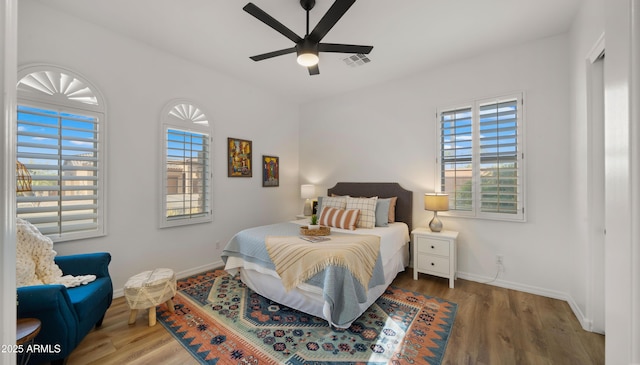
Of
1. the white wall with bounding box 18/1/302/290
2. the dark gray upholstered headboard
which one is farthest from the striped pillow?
the white wall with bounding box 18/1/302/290

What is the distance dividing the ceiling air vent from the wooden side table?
145 inches

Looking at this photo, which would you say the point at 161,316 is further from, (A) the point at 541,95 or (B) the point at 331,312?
Answer: (A) the point at 541,95

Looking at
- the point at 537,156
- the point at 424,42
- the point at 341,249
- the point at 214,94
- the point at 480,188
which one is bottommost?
the point at 341,249

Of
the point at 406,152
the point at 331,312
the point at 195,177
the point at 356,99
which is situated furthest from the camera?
the point at 356,99

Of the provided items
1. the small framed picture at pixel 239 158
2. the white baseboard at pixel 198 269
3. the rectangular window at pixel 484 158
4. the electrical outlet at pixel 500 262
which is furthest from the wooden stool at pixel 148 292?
the electrical outlet at pixel 500 262

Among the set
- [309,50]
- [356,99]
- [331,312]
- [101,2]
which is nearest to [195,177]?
[101,2]

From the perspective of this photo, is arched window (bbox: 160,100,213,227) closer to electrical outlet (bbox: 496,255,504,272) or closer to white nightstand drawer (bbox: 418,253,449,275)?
white nightstand drawer (bbox: 418,253,449,275)

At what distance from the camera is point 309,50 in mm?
2254

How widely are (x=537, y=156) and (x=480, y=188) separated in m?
0.68

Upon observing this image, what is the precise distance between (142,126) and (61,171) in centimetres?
91

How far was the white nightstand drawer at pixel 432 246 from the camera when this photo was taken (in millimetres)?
3143

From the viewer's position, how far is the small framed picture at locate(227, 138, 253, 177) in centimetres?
399

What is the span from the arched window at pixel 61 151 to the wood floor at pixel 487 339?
102 cm

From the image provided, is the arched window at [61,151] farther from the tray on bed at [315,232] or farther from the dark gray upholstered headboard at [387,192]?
the dark gray upholstered headboard at [387,192]
